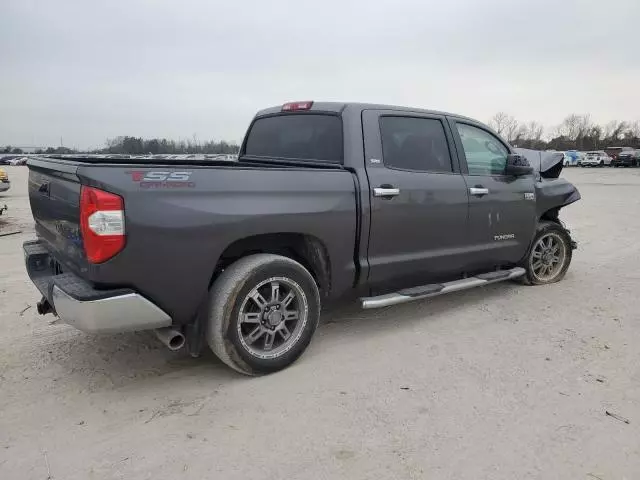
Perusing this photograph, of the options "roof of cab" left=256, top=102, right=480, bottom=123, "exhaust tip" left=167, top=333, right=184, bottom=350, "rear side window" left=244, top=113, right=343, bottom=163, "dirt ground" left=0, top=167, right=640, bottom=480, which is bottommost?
"dirt ground" left=0, top=167, right=640, bottom=480

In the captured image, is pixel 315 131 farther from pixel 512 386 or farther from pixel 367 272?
pixel 512 386

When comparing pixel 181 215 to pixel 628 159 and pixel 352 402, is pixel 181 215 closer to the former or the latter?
pixel 352 402

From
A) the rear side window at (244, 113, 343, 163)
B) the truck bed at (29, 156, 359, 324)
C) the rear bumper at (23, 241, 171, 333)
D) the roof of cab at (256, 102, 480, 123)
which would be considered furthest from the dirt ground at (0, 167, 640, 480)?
the roof of cab at (256, 102, 480, 123)

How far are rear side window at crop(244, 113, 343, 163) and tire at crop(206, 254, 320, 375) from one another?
109 cm

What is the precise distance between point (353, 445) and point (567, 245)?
435 centimetres

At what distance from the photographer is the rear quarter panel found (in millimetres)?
2832

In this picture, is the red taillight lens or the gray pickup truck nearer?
the gray pickup truck

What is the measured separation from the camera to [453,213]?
4.48m

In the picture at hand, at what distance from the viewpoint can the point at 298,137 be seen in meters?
4.48

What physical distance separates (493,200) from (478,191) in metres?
0.28

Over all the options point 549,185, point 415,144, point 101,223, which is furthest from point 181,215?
point 549,185

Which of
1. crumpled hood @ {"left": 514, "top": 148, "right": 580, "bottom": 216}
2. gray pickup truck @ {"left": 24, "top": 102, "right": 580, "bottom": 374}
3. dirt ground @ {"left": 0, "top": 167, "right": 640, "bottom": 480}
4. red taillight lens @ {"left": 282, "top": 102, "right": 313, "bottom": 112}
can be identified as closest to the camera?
dirt ground @ {"left": 0, "top": 167, "right": 640, "bottom": 480}

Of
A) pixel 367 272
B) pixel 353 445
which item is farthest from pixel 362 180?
pixel 353 445

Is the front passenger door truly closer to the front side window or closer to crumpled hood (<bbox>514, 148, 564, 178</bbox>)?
the front side window
